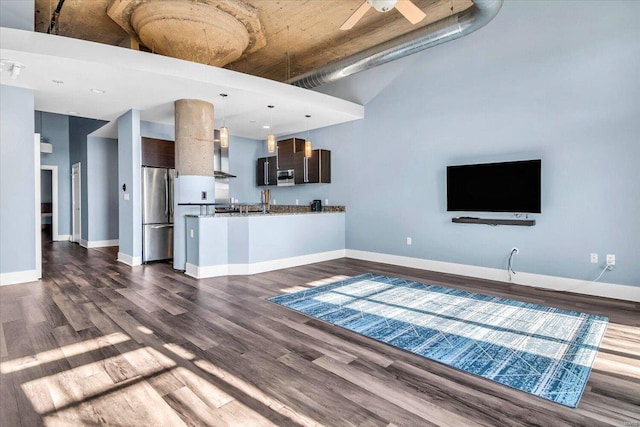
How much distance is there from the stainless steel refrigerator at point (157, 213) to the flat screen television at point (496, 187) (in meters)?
5.01

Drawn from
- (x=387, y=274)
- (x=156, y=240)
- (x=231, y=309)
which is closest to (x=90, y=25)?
(x=156, y=240)

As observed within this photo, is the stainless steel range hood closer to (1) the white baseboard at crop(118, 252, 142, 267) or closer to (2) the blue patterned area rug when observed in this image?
(1) the white baseboard at crop(118, 252, 142, 267)

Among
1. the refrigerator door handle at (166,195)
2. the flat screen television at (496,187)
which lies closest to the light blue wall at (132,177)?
the refrigerator door handle at (166,195)

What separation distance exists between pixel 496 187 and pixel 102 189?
339 inches

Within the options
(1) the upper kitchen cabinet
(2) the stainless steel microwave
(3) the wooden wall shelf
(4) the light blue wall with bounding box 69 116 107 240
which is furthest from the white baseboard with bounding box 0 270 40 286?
(3) the wooden wall shelf

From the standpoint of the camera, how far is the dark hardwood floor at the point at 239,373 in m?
1.81

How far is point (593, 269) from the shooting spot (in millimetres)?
4070

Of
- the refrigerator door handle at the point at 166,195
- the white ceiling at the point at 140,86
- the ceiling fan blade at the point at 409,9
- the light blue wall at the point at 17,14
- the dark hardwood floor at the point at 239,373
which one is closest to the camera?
the dark hardwood floor at the point at 239,373

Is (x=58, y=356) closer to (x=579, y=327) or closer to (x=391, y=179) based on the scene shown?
(x=579, y=327)

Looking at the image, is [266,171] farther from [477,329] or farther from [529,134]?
[477,329]

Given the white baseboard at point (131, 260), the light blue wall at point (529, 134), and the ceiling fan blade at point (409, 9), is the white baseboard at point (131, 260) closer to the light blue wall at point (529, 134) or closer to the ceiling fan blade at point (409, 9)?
the light blue wall at point (529, 134)

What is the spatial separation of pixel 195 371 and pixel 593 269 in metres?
4.50

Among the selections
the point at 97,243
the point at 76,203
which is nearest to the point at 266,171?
the point at 97,243

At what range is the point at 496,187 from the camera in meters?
4.70
